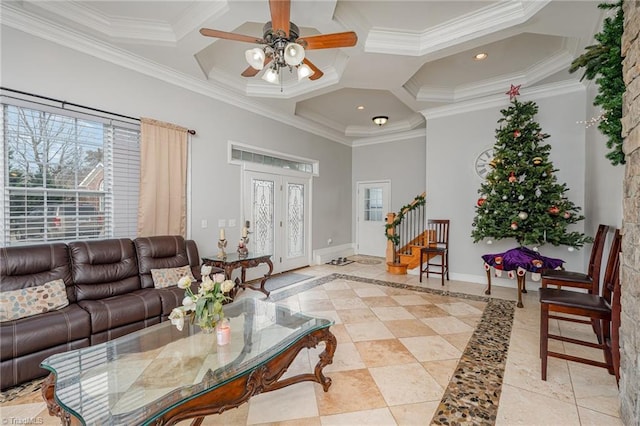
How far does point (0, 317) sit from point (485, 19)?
5171 millimetres

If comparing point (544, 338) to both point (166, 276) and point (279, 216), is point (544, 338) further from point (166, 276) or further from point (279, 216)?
point (279, 216)

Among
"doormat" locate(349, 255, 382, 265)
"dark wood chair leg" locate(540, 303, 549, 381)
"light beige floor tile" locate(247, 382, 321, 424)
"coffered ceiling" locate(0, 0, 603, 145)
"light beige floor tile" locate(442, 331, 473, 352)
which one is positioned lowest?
"light beige floor tile" locate(247, 382, 321, 424)

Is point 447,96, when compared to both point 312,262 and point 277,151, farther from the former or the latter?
point 312,262

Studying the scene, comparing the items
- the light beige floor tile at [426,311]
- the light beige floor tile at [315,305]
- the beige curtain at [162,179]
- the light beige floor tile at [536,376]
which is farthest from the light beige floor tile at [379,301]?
the beige curtain at [162,179]

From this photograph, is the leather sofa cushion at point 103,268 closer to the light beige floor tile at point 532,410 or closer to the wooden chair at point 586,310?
the light beige floor tile at point 532,410

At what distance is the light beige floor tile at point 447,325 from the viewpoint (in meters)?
3.10

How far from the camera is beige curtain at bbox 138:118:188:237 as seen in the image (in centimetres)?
360

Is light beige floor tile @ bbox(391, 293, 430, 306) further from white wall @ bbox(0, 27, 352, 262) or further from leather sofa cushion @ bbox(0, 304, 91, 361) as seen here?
leather sofa cushion @ bbox(0, 304, 91, 361)

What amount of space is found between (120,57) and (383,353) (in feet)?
14.4

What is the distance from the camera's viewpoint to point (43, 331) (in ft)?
7.10

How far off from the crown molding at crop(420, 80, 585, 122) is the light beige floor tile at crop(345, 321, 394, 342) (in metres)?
4.09

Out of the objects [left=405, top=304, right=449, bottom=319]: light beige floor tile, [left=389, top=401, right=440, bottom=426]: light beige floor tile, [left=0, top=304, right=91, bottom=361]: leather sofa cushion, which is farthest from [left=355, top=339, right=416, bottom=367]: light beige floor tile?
[left=0, top=304, right=91, bottom=361]: leather sofa cushion

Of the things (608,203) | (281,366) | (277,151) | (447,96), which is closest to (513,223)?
(608,203)

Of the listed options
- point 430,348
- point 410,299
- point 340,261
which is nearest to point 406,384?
point 430,348
